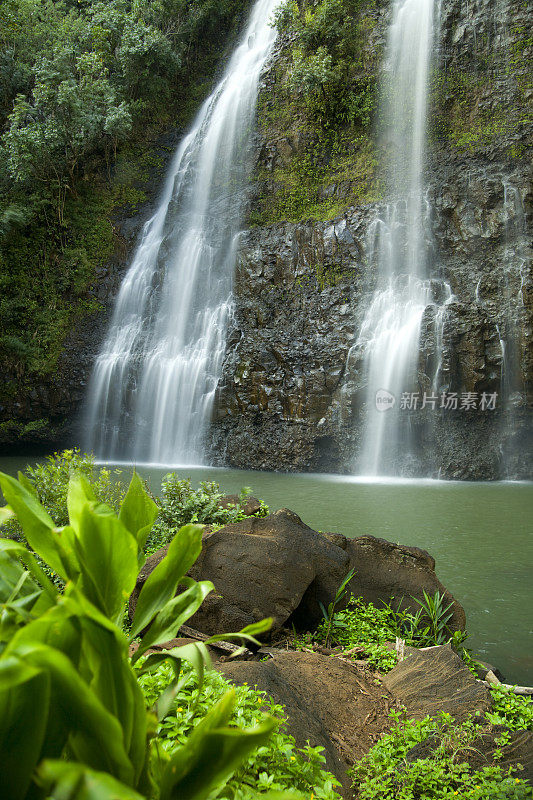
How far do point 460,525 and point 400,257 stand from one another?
8688 millimetres

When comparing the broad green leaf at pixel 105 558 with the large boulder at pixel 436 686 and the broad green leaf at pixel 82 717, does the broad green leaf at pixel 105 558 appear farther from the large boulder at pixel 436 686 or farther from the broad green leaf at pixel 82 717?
the large boulder at pixel 436 686

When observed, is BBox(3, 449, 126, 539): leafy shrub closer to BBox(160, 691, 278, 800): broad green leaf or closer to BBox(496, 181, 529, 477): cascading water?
BBox(160, 691, 278, 800): broad green leaf

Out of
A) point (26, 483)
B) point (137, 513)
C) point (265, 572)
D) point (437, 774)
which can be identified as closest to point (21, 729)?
point (137, 513)

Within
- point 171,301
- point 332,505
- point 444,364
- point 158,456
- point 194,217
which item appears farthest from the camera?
point 194,217

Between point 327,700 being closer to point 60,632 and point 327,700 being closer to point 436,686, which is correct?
point 436,686

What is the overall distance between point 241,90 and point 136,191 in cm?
547

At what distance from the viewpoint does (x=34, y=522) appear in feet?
3.61

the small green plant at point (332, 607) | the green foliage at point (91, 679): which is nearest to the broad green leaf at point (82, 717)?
the green foliage at point (91, 679)

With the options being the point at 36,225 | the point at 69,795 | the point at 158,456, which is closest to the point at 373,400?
the point at 158,456

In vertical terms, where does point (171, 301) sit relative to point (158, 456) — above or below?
above

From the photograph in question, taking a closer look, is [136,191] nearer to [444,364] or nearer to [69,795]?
[444,364]

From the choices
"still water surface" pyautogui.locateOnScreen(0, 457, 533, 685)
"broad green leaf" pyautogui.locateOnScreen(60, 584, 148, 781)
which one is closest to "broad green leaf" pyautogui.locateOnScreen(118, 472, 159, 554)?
"broad green leaf" pyautogui.locateOnScreen(60, 584, 148, 781)

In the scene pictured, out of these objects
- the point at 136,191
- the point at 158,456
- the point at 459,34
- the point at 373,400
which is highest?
the point at 459,34

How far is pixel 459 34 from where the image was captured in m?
14.6
